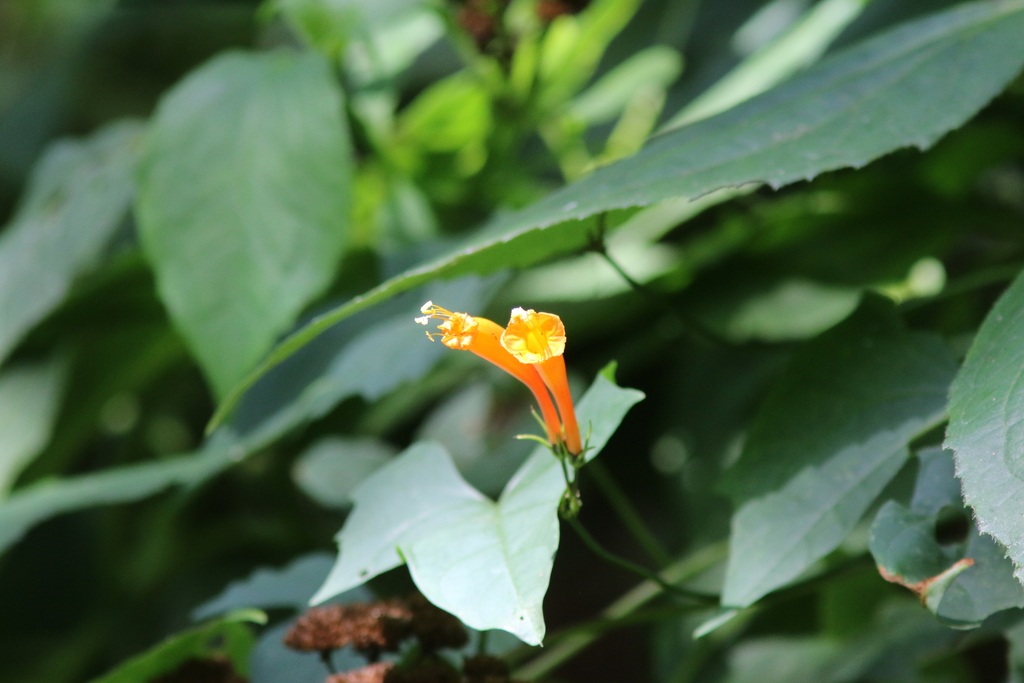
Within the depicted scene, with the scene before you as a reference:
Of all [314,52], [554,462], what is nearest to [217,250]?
[314,52]

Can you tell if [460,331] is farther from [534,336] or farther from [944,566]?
[944,566]

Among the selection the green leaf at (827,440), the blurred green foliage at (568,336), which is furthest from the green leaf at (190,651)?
the green leaf at (827,440)

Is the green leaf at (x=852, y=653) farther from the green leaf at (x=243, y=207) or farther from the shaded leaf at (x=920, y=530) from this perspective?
the green leaf at (x=243, y=207)

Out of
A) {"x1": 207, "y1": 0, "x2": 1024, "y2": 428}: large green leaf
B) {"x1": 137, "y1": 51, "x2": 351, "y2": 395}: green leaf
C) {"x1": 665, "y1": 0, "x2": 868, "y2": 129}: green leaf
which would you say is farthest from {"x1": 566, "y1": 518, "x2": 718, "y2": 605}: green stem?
{"x1": 665, "y1": 0, "x2": 868, "y2": 129}: green leaf

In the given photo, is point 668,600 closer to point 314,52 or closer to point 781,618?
point 781,618

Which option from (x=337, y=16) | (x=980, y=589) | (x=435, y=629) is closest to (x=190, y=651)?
(x=435, y=629)
